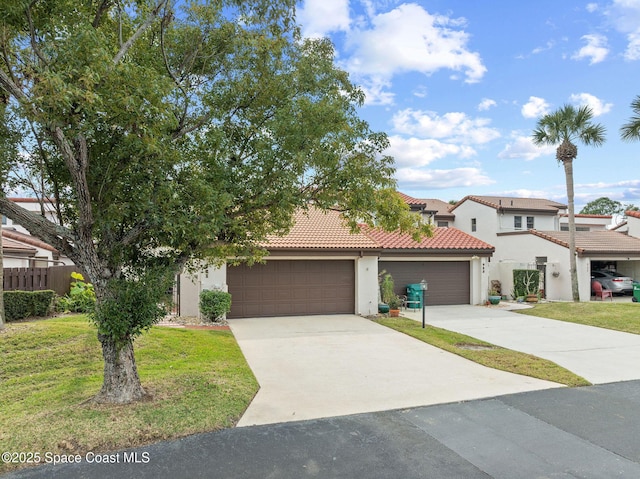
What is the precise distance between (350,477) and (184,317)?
11150mm

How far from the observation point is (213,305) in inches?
513

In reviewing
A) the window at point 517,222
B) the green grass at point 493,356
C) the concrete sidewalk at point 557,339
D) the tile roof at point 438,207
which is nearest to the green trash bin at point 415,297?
the concrete sidewalk at point 557,339

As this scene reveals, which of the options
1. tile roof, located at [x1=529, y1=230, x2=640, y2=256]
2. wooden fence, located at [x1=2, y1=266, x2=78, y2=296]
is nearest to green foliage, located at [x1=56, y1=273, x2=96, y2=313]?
wooden fence, located at [x1=2, y1=266, x2=78, y2=296]

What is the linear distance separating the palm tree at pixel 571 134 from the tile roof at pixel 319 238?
9566 mm

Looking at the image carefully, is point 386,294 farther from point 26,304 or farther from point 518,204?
point 518,204

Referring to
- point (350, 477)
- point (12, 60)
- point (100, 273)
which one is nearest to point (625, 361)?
point (350, 477)

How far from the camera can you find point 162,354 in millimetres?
8539

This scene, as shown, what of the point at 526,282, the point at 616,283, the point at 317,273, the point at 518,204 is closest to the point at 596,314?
the point at 526,282

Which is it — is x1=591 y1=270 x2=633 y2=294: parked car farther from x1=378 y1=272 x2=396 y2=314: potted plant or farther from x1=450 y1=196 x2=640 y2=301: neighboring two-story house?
x1=378 y1=272 x2=396 y2=314: potted plant

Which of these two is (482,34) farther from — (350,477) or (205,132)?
(350,477)

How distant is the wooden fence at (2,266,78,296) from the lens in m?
12.5

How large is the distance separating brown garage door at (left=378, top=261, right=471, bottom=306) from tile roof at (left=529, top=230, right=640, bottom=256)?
Answer: 6.05m

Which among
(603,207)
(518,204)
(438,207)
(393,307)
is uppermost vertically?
(603,207)

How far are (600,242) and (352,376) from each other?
67.0 feet
